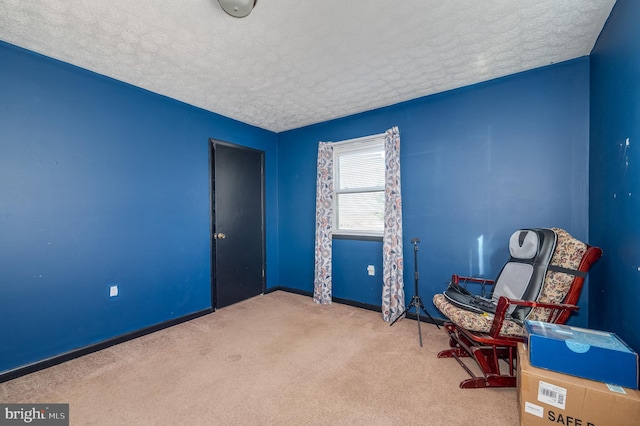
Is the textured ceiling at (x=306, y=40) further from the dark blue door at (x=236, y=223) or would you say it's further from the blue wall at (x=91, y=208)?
the dark blue door at (x=236, y=223)

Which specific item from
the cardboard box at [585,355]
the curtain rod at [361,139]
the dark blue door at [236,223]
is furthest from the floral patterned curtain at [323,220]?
the cardboard box at [585,355]

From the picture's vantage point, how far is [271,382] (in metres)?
2.00

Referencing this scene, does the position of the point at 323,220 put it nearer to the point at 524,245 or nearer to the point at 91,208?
the point at 524,245

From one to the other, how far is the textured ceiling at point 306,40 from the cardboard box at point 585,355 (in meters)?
2.02

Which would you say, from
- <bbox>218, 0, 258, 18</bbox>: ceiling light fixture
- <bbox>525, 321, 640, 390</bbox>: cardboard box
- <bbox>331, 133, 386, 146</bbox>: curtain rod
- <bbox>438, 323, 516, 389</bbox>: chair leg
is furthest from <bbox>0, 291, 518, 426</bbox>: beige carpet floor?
<bbox>218, 0, 258, 18</bbox>: ceiling light fixture

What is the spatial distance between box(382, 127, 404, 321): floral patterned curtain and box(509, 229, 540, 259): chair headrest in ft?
3.69

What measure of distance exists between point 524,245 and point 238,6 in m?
2.71

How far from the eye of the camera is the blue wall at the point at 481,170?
239 cm

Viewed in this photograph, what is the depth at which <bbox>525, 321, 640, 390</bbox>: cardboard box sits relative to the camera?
131 cm

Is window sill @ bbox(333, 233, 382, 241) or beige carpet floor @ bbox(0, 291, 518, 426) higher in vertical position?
window sill @ bbox(333, 233, 382, 241)

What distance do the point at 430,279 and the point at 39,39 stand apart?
4095mm

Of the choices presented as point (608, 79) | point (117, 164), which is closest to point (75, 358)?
point (117, 164)

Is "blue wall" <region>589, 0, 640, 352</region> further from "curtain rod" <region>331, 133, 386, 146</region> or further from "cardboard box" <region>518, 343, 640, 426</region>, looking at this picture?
"curtain rod" <region>331, 133, 386, 146</region>

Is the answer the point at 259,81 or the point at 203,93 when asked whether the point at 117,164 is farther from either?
the point at 259,81
